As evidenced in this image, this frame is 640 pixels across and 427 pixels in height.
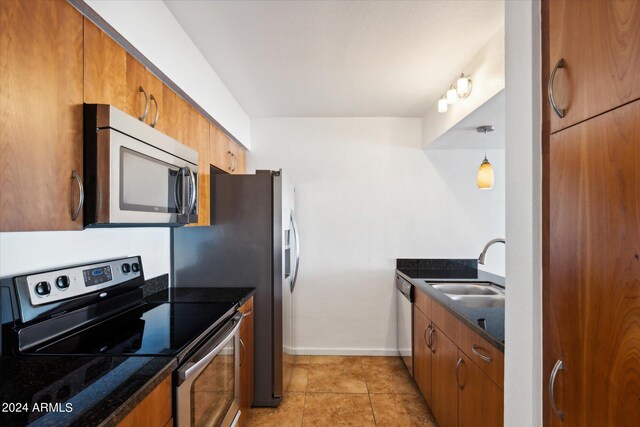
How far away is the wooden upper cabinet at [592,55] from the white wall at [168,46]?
4.72ft

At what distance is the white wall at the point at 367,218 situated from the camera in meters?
3.53

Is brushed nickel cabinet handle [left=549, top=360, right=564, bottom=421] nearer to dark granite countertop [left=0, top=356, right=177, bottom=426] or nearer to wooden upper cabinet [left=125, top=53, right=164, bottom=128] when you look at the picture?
dark granite countertop [left=0, top=356, right=177, bottom=426]

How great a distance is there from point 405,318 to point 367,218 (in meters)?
1.04

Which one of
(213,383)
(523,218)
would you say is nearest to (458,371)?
(523,218)

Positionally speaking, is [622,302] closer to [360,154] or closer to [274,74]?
[274,74]

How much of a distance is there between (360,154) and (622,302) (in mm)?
2952

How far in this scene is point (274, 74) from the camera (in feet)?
8.25

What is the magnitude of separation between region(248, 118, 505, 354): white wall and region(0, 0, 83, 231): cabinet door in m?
2.52

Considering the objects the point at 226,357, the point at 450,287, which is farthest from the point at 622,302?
the point at 450,287

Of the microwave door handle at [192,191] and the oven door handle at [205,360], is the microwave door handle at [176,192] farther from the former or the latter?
the oven door handle at [205,360]

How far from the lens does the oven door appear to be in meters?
1.29

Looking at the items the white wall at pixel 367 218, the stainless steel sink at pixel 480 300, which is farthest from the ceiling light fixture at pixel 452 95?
the stainless steel sink at pixel 480 300

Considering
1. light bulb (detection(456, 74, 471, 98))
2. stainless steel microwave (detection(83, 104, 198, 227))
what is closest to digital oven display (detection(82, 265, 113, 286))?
stainless steel microwave (detection(83, 104, 198, 227))

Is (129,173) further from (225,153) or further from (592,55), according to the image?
(225,153)
